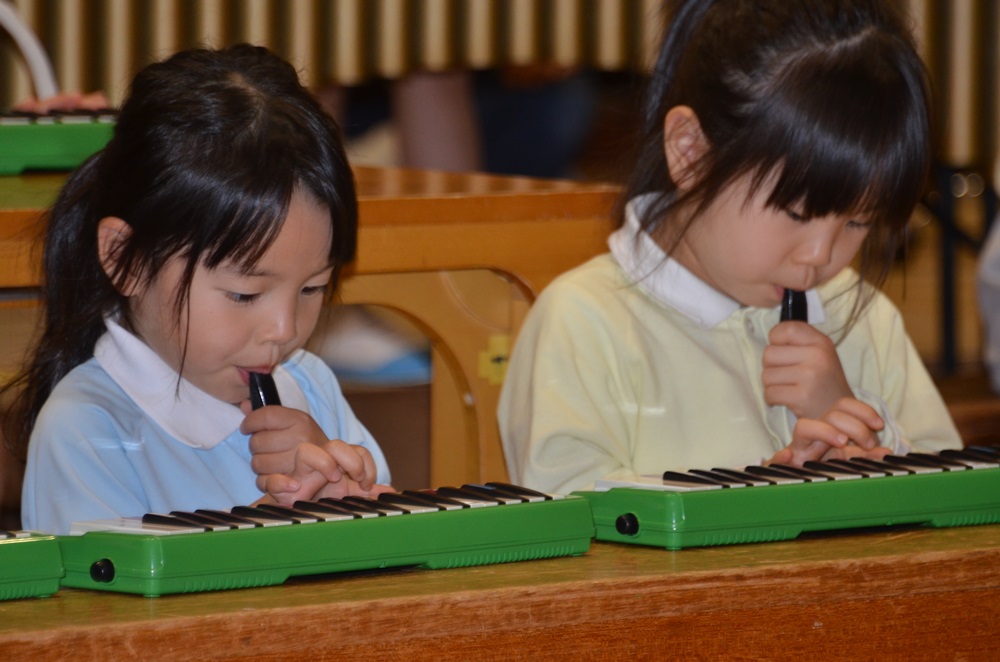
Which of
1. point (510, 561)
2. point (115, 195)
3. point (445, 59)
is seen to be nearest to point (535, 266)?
point (115, 195)

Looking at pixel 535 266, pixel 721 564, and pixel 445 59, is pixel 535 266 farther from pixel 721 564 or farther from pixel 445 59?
pixel 445 59

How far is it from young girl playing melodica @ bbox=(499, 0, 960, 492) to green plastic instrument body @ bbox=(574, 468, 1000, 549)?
24 cm

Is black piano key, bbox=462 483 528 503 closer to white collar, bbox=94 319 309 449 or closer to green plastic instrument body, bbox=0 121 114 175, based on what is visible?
white collar, bbox=94 319 309 449

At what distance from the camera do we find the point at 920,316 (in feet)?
18.0

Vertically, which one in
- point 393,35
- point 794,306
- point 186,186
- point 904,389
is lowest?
point 904,389

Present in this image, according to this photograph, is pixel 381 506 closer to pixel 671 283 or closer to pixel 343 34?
pixel 671 283

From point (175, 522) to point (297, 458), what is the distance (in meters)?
0.31

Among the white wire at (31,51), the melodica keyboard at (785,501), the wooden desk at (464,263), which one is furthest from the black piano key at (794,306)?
the white wire at (31,51)

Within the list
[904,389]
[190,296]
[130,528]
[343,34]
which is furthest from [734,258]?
[343,34]

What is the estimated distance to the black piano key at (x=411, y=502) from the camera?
1.09 metres

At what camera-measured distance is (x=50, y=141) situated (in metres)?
1.79

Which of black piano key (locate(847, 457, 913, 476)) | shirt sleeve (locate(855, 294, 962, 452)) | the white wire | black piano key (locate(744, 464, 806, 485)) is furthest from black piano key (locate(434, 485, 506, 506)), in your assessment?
the white wire

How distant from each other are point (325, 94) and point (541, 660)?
2471mm

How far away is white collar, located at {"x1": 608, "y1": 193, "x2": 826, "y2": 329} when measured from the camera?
1.69 meters
